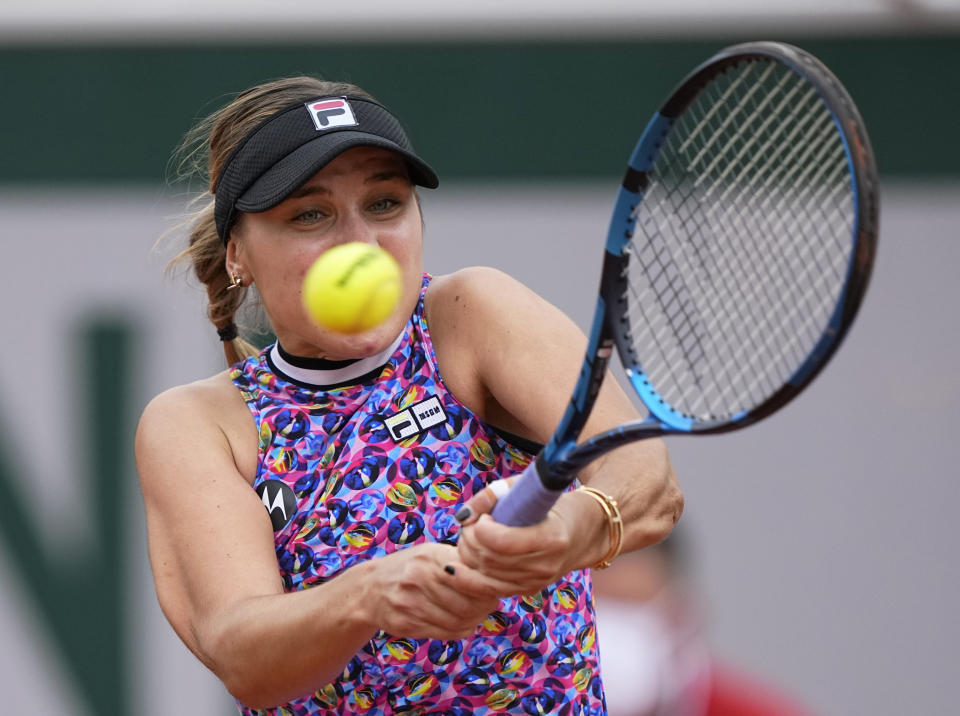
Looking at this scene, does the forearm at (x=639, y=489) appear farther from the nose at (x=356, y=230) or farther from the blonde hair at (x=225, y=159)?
the blonde hair at (x=225, y=159)

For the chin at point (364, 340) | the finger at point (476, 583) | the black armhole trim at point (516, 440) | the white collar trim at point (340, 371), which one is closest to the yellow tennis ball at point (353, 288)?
the chin at point (364, 340)

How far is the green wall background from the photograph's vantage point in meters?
4.65

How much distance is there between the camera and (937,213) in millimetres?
4645

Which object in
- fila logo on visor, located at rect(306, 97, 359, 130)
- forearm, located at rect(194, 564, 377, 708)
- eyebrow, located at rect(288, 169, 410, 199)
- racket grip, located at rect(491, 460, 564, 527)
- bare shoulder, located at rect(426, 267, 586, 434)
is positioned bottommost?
forearm, located at rect(194, 564, 377, 708)

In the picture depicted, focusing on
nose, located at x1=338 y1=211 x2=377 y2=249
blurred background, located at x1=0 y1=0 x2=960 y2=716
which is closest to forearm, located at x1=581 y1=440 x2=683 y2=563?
nose, located at x1=338 y1=211 x2=377 y2=249

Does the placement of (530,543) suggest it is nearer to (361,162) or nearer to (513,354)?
(513,354)

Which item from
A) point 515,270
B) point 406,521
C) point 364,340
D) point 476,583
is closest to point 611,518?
point 476,583

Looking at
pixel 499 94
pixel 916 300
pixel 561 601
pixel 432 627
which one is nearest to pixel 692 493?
pixel 916 300

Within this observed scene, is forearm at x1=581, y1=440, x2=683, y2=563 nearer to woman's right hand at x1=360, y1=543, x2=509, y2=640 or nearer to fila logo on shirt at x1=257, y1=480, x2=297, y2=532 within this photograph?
woman's right hand at x1=360, y1=543, x2=509, y2=640

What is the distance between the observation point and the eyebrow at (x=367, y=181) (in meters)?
2.00

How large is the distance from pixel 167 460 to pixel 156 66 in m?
2.88

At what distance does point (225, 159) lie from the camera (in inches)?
84.8

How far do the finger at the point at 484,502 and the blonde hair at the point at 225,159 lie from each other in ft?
2.26

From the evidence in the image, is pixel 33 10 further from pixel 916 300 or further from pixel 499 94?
pixel 916 300
